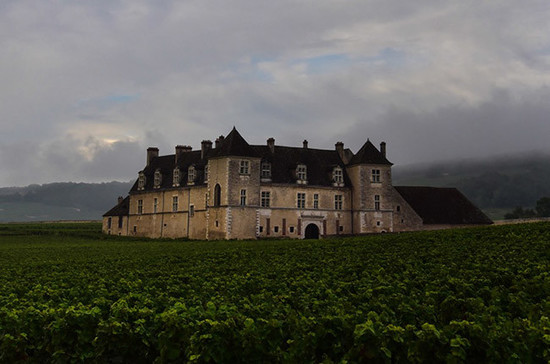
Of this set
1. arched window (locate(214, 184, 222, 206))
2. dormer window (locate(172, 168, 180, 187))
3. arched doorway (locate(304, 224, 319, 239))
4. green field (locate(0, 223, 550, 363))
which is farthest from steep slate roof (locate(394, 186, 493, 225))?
green field (locate(0, 223, 550, 363))

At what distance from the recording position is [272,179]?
2480 inches

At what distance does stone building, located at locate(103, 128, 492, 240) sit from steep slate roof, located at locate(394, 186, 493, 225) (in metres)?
0.13

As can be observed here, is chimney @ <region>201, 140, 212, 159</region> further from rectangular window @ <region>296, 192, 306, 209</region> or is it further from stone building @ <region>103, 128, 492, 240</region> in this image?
rectangular window @ <region>296, 192, 306, 209</region>

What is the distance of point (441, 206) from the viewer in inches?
2785

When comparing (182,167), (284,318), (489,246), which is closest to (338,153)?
(182,167)

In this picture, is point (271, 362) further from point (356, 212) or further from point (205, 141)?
point (205, 141)

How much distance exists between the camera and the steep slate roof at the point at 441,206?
68.8 metres

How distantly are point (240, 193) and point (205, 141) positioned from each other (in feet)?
40.8

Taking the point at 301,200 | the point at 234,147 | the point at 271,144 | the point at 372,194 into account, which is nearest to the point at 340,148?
the point at 372,194

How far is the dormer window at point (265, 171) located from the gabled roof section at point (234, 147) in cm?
251

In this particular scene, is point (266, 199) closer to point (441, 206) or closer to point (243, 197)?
point (243, 197)

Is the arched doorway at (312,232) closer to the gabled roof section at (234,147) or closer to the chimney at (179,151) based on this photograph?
the gabled roof section at (234,147)

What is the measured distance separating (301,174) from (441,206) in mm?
20783

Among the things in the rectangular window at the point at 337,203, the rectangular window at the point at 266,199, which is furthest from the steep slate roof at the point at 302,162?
the rectangular window at the point at 337,203
